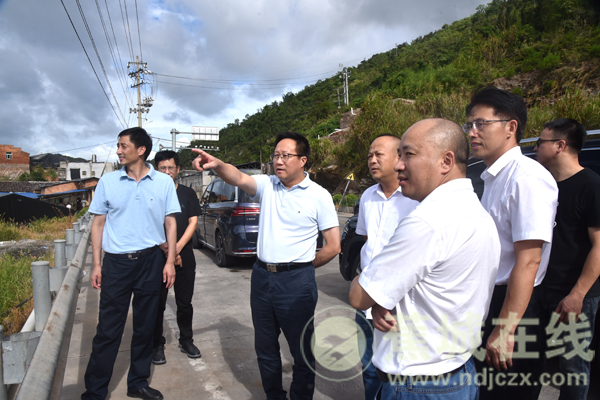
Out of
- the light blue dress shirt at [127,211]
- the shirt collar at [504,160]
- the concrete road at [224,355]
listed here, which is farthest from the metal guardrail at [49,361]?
the shirt collar at [504,160]

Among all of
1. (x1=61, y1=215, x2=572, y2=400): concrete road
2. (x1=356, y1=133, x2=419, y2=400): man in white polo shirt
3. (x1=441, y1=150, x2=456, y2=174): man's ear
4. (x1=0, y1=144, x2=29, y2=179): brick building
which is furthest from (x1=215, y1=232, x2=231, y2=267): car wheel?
(x1=0, y1=144, x2=29, y2=179): brick building

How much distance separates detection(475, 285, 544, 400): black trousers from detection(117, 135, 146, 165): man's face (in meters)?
2.78

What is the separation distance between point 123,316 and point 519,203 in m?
2.83

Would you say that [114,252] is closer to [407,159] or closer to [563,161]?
[407,159]

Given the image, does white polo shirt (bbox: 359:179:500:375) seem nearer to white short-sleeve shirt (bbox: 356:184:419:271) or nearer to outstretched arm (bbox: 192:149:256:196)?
white short-sleeve shirt (bbox: 356:184:419:271)

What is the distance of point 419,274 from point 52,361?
1.83 meters

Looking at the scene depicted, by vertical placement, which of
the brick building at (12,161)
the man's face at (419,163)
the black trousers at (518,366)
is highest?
the brick building at (12,161)

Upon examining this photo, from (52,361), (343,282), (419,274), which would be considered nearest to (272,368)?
(52,361)

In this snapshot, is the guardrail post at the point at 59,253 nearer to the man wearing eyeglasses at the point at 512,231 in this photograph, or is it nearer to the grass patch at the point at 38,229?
the man wearing eyeglasses at the point at 512,231

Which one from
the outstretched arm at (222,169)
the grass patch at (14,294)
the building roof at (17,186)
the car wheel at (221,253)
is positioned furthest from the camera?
the building roof at (17,186)

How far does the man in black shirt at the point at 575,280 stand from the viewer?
2.22 meters

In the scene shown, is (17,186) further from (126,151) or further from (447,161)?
(447,161)

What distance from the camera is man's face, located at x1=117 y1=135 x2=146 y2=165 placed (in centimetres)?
318

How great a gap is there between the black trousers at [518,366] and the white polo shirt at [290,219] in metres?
1.22
